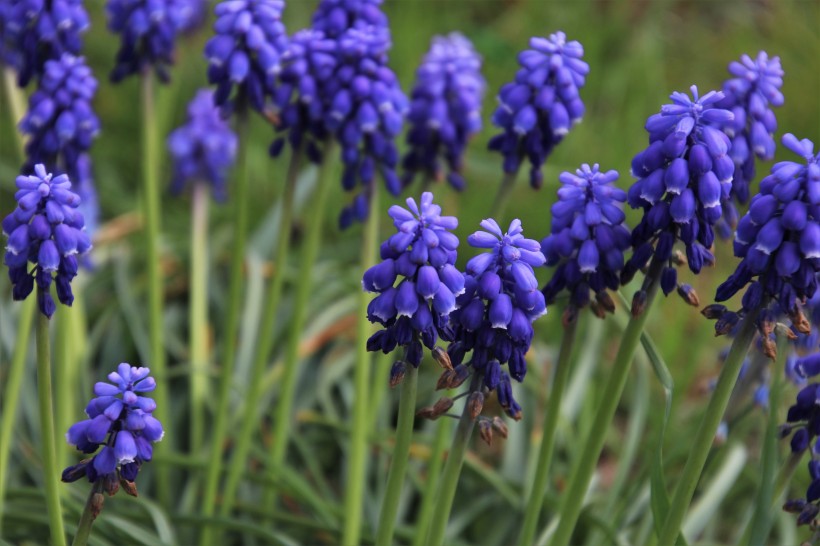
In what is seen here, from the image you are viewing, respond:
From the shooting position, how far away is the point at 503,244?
288cm

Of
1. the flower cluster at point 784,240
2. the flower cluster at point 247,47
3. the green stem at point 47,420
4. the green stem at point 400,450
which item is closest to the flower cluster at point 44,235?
the green stem at point 47,420

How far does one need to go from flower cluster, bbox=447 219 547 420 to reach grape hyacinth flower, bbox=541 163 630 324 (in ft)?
1.11

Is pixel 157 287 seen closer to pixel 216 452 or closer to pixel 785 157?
pixel 216 452

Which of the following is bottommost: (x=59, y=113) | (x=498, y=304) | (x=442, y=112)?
(x=498, y=304)

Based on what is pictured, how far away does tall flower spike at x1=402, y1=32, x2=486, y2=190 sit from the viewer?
473 centimetres

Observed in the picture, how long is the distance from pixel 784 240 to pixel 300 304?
2.21 metres

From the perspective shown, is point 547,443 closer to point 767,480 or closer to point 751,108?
point 767,480

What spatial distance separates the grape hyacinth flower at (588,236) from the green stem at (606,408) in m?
0.12

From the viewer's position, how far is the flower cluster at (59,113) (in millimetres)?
4160

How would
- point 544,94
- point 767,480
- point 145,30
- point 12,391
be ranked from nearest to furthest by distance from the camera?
1. point 767,480
2. point 544,94
3. point 12,391
4. point 145,30

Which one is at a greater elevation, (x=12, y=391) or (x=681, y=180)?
(x=681, y=180)

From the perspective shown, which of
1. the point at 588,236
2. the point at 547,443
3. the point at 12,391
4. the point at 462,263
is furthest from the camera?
the point at 462,263

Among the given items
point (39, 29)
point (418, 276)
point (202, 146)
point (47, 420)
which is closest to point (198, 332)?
point (202, 146)

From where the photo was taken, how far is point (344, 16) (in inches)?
172
